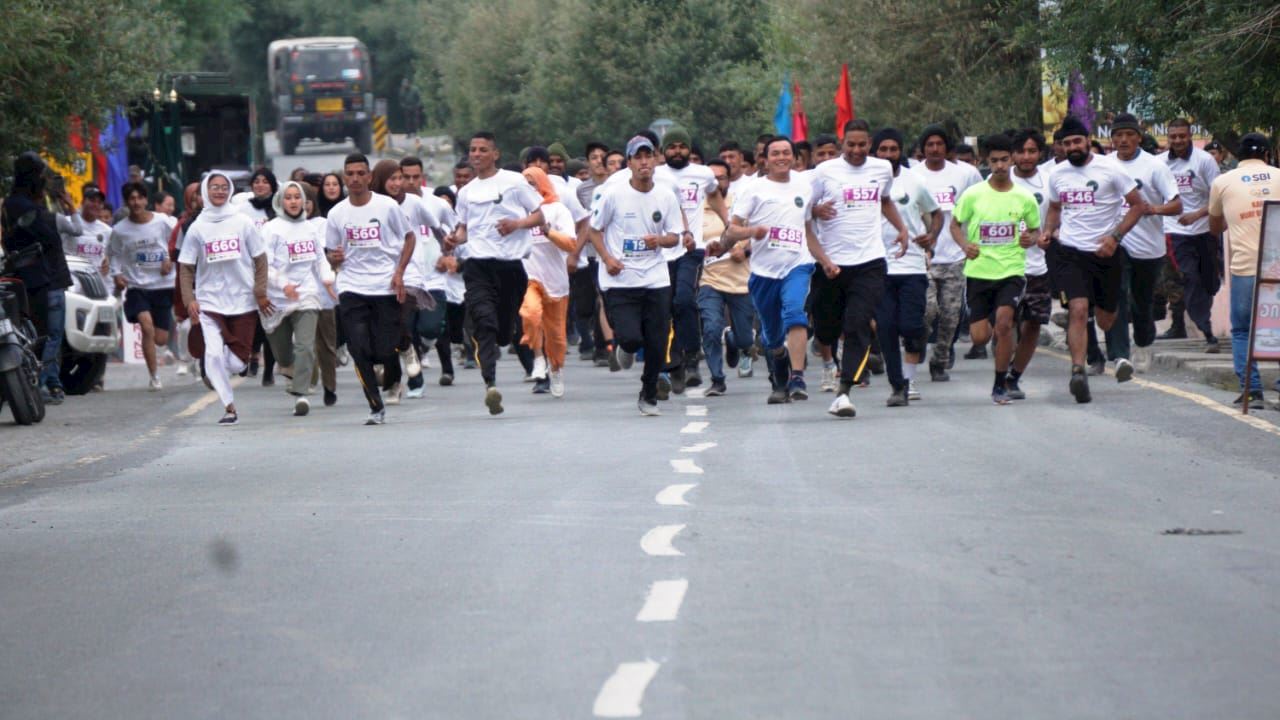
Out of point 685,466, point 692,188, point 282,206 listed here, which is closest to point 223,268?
point 282,206

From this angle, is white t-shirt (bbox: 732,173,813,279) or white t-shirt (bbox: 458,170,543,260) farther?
white t-shirt (bbox: 458,170,543,260)

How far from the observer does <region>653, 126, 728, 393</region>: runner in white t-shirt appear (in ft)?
58.3

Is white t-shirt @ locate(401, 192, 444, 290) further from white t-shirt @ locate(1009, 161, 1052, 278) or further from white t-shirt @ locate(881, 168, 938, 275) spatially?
white t-shirt @ locate(1009, 161, 1052, 278)

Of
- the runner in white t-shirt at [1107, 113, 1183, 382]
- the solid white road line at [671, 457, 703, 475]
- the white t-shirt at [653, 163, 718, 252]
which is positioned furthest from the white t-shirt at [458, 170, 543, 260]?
the solid white road line at [671, 457, 703, 475]

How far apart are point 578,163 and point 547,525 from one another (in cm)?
1462

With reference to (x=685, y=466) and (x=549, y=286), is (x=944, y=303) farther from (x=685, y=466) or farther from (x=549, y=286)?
(x=685, y=466)

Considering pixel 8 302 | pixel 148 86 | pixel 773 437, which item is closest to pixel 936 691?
pixel 773 437

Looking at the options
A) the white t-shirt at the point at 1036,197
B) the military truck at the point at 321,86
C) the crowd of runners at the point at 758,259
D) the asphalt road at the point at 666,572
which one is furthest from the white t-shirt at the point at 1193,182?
the military truck at the point at 321,86

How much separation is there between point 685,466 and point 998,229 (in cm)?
463

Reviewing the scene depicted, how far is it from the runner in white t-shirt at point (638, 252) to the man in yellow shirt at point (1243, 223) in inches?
146

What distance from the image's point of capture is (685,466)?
40.0ft

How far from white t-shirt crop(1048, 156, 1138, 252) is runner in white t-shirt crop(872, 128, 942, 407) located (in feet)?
2.91

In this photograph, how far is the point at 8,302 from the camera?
1805 centimetres

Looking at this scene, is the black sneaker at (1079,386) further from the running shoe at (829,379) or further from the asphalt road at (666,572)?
the running shoe at (829,379)
